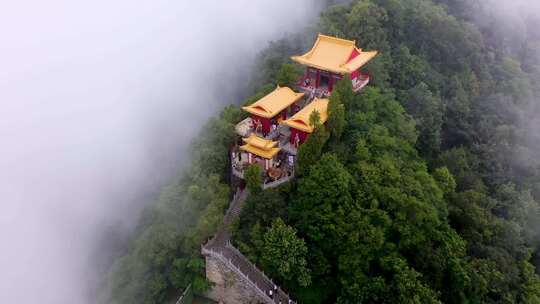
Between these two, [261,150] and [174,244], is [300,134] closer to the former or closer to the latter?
[261,150]

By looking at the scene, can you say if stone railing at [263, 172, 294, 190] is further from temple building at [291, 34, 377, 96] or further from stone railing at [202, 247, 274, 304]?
temple building at [291, 34, 377, 96]

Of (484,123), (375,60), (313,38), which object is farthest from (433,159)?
(313,38)

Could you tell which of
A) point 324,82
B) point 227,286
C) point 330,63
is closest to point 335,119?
point 330,63

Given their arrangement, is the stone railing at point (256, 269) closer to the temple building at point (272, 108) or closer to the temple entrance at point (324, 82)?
the temple building at point (272, 108)

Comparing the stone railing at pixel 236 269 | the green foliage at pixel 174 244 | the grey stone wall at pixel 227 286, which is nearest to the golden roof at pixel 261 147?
the green foliage at pixel 174 244

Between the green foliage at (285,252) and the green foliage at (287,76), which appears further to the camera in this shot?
the green foliage at (287,76)

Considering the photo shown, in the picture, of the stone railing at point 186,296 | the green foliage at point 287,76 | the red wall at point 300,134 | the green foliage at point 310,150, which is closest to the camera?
the stone railing at point 186,296

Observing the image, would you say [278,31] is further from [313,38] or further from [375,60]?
[375,60]
